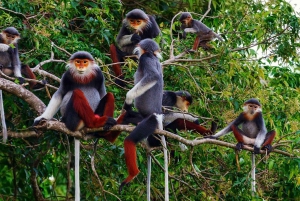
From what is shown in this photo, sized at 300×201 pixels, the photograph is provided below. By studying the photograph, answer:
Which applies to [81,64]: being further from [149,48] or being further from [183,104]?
[183,104]

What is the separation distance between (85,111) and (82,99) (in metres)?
0.10

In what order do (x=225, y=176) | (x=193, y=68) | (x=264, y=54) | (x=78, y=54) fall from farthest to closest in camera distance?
(x=264, y=54)
(x=193, y=68)
(x=225, y=176)
(x=78, y=54)

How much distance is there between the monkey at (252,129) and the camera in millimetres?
6227

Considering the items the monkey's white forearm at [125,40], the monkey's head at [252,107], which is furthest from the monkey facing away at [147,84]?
the monkey's white forearm at [125,40]

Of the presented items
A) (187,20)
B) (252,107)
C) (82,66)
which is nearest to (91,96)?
(82,66)

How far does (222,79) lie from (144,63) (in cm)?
91

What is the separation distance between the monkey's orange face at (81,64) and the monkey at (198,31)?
1.91 metres

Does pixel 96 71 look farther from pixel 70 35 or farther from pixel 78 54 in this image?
pixel 70 35

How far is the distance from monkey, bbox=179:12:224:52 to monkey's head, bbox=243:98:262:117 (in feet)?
3.10

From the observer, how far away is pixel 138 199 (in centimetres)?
580

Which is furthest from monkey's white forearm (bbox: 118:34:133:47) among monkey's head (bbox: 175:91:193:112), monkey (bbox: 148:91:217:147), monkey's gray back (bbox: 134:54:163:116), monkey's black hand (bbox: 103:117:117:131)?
monkey's black hand (bbox: 103:117:117:131)

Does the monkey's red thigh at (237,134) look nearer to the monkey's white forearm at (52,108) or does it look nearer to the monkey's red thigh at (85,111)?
the monkey's red thigh at (85,111)

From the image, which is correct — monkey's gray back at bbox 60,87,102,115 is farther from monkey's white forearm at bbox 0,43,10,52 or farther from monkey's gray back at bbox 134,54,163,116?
monkey's white forearm at bbox 0,43,10,52

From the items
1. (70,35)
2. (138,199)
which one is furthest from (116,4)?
(138,199)
